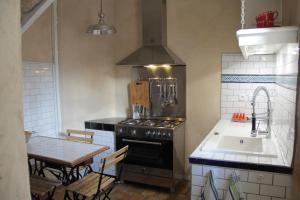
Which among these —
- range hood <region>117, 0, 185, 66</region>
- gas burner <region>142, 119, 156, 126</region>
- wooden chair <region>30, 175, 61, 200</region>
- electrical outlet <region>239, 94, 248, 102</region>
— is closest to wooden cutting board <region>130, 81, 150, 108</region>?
gas burner <region>142, 119, 156, 126</region>

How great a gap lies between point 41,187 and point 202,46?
2.48 meters

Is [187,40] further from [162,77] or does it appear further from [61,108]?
[61,108]

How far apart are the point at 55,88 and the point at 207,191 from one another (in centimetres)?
218

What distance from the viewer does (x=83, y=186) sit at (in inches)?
94.6

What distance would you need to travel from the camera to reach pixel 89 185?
242 centimetres

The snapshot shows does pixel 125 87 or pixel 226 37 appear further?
pixel 125 87

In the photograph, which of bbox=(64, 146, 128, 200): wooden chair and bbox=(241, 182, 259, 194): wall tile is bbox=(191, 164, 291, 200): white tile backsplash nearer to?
bbox=(241, 182, 259, 194): wall tile

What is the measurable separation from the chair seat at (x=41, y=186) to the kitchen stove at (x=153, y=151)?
120 centimetres

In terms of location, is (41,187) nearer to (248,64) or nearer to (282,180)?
(282,180)

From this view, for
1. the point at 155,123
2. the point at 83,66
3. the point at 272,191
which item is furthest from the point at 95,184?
the point at 83,66

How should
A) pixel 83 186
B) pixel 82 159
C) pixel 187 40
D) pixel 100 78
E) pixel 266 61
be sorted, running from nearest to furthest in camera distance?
pixel 82 159 → pixel 83 186 → pixel 266 61 → pixel 187 40 → pixel 100 78

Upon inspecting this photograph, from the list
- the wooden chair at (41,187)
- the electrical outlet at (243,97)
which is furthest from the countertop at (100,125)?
the electrical outlet at (243,97)

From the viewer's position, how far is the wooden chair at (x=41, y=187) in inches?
86.0

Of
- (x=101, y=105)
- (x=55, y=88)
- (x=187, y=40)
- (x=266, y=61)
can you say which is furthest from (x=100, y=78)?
(x=266, y=61)
